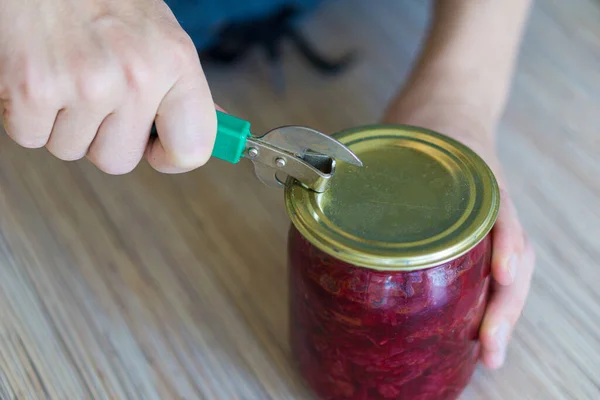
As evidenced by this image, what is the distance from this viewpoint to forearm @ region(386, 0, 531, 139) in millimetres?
843

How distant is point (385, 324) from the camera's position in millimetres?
575

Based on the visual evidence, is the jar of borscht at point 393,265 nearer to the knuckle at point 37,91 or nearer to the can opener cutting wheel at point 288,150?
the can opener cutting wheel at point 288,150

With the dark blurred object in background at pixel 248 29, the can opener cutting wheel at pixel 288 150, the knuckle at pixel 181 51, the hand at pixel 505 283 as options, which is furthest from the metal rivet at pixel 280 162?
the dark blurred object in background at pixel 248 29

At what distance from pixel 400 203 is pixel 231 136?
16cm

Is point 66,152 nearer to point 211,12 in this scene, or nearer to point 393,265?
point 393,265

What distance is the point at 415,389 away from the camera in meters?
0.65

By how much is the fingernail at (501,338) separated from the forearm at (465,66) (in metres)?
0.27

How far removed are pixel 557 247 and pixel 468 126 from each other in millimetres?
193

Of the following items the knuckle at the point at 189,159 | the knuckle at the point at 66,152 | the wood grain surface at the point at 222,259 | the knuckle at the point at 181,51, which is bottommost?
the wood grain surface at the point at 222,259

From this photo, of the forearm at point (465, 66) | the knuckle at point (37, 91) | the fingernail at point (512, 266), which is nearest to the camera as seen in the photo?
the knuckle at point (37, 91)

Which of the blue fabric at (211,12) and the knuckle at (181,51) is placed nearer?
the knuckle at (181,51)

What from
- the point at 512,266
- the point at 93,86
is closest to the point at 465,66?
the point at 512,266

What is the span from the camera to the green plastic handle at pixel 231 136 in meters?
0.56

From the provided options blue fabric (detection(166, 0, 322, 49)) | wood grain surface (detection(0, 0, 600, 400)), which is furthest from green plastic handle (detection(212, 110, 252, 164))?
blue fabric (detection(166, 0, 322, 49))
